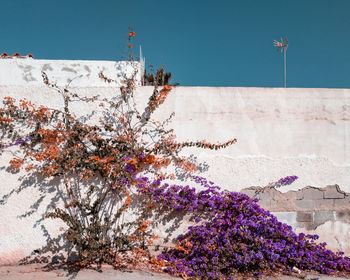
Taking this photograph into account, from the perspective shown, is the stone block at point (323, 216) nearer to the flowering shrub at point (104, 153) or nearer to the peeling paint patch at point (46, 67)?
the flowering shrub at point (104, 153)

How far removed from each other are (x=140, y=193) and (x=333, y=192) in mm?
2773

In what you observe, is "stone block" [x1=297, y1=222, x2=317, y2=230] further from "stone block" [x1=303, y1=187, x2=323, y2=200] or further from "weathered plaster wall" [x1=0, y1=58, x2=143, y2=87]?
"weathered plaster wall" [x1=0, y1=58, x2=143, y2=87]

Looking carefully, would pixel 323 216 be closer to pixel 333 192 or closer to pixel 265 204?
pixel 333 192

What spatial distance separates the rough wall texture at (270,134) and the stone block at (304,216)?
1 cm

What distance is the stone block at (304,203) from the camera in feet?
12.5

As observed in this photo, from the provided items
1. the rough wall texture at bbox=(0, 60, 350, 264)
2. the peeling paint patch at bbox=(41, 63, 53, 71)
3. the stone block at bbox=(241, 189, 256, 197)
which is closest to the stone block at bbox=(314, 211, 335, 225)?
the rough wall texture at bbox=(0, 60, 350, 264)

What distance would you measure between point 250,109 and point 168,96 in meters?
1.19

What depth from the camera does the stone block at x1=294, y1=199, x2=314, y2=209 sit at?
3.82m

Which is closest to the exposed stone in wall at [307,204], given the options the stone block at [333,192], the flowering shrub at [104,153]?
the stone block at [333,192]

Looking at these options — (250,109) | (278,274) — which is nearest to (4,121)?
(250,109)

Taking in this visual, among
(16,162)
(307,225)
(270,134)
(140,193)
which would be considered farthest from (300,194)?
(16,162)

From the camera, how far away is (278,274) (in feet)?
10.7

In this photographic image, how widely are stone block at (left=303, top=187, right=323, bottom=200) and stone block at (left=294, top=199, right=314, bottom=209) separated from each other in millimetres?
54

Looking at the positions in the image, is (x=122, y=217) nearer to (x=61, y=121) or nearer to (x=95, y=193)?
(x=95, y=193)
